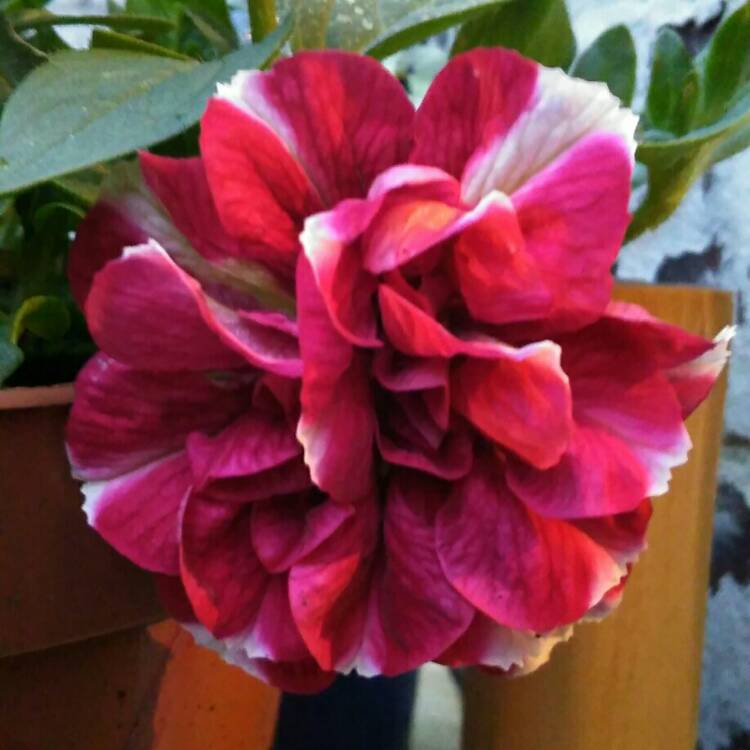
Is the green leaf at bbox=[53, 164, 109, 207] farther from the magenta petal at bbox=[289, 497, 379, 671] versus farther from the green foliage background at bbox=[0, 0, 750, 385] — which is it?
the magenta petal at bbox=[289, 497, 379, 671]

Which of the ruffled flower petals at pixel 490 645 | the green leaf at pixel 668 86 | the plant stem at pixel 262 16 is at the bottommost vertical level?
the ruffled flower petals at pixel 490 645

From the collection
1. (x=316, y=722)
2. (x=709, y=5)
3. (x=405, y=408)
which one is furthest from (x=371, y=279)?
(x=709, y=5)

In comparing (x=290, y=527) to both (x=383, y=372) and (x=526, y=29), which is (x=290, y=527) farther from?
(x=526, y=29)

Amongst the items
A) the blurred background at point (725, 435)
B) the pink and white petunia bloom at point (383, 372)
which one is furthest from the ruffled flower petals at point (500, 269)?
the blurred background at point (725, 435)

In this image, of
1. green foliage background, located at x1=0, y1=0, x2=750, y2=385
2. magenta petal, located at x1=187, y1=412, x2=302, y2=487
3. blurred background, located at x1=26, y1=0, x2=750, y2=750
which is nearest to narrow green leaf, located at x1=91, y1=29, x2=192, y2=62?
green foliage background, located at x1=0, y1=0, x2=750, y2=385

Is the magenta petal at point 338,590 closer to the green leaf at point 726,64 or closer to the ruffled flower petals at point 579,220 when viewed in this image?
the ruffled flower petals at point 579,220

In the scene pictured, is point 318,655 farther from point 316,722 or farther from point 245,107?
point 316,722
